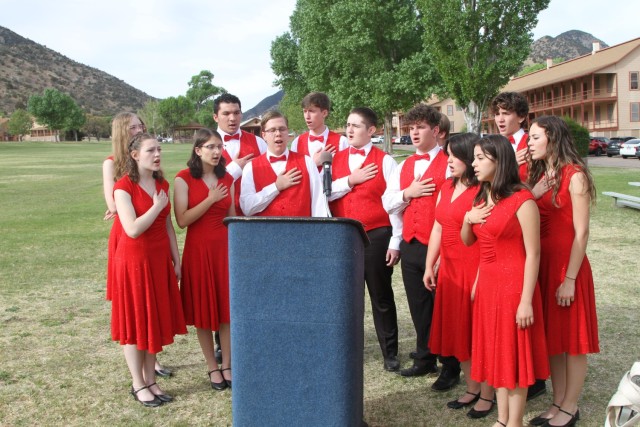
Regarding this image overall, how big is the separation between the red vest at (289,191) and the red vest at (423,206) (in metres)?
0.75

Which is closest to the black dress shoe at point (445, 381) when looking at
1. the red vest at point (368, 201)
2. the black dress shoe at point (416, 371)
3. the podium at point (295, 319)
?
the black dress shoe at point (416, 371)

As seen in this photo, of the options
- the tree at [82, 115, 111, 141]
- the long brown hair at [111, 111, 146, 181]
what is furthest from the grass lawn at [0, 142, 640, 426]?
the tree at [82, 115, 111, 141]

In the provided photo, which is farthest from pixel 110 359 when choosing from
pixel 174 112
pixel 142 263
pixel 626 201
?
pixel 174 112

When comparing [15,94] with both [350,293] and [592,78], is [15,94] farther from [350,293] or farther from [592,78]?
[350,293]

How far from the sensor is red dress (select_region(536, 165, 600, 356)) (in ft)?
11.7

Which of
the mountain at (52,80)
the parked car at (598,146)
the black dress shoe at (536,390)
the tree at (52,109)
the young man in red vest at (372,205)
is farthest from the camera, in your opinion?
the mountain at (52,80)

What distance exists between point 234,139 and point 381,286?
1948mm

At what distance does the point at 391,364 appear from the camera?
4.79 metres

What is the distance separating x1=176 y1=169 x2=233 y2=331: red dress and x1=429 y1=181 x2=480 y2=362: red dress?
5.27 feet

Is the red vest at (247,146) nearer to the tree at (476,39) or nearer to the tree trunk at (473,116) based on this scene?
the tree at (476,39)

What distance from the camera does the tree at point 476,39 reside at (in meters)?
28.3

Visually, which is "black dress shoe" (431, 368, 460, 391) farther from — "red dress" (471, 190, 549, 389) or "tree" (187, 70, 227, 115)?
"tree" (187, 70, 227, 115)

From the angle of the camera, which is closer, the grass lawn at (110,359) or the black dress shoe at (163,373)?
the grass lawn at (110,359)

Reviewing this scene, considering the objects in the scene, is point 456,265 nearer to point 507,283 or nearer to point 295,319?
point 507,283
